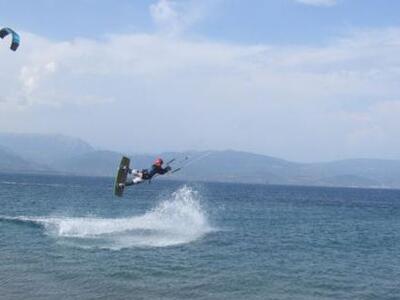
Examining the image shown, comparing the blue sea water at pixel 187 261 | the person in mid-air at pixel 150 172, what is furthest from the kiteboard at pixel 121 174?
the blue sea water at pixel 187 261

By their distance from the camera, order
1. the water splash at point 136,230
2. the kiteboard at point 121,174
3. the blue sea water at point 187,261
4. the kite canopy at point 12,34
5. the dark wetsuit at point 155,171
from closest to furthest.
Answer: the kite canopy at point 12,34
the blue sea water at point 187,261
the dark wetsuit at point 155,171
the kiteboard at point 121,174
the water splash at point 136,230

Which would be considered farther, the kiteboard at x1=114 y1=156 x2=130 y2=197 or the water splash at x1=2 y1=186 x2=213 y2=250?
the water splash at x1=2 y1=186 x2=213 y2=250

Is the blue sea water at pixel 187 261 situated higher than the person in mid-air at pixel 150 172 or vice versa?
the person in mid-air at pixel 150 172

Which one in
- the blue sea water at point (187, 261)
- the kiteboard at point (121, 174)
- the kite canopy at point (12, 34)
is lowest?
the blue sea water at point (187, 261)

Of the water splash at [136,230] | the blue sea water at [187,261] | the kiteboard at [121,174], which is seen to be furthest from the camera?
the water splash at [136,230]

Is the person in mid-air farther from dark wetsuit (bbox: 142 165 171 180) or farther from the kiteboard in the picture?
the kiteboard

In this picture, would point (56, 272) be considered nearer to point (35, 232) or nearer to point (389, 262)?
point (35, 232)

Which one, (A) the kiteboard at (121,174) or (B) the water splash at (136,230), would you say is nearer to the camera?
(A) the kiteboard at (121,174)

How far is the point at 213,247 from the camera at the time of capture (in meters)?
50.4

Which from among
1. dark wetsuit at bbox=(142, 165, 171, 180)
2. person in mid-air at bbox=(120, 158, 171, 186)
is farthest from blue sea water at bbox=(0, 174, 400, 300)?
dark wetsuit at bbox=(142, 165, 171, 180)

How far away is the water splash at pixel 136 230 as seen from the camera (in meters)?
50.5

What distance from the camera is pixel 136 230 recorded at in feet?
194

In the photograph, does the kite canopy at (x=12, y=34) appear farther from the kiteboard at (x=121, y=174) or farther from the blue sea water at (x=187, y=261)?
the blue sea water at (x=187, y=261)

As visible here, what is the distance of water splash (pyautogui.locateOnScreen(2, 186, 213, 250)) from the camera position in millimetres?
50469
